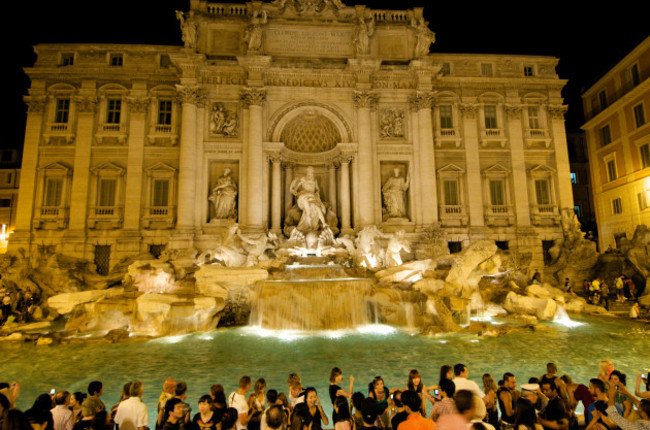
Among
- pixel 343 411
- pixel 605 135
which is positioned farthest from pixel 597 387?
pixel 605 135

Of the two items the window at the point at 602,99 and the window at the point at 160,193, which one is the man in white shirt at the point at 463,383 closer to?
the window at the point at 160,193

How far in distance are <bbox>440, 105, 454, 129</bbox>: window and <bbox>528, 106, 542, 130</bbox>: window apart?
190 inches

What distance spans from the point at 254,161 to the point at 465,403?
1755cm

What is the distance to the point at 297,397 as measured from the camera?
14.6 ft

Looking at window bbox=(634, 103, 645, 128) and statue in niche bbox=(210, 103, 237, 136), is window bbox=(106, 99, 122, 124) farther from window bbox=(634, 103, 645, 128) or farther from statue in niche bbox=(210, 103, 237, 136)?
window bbox=(634, 103, 645, 128)

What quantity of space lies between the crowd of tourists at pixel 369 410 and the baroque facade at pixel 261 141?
14722 millimetres

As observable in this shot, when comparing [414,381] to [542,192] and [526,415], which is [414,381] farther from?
[542,192]

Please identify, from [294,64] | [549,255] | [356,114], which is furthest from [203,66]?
[549,255]

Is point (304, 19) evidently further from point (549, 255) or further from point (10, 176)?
point (10, 176)

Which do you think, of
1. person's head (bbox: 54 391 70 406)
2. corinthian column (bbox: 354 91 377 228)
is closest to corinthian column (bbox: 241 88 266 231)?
corinthian column (bbox: 354 91 377 228)

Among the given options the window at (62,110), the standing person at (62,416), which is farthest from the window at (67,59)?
the standing person at (62,416)

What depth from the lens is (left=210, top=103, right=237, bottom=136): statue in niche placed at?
19.9m

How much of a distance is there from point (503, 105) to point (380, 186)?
30.1 ft

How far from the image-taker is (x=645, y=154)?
21438mm
